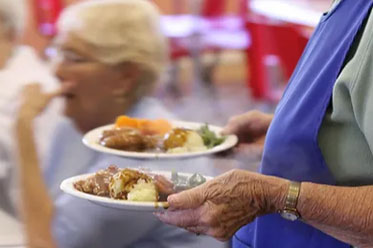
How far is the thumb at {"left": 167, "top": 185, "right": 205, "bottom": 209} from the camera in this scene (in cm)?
109

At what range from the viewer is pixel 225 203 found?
43.4 inches

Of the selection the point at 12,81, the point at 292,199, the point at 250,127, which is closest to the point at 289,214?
the point at 292,199

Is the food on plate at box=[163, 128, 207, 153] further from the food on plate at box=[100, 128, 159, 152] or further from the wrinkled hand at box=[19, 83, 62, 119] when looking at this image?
the wrinkled hand at box=[19, 83, 62, 119]

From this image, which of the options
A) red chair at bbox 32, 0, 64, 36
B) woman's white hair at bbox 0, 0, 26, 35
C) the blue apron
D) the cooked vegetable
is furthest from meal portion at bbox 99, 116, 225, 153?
red chair at bbox 32, 0, 64, 36

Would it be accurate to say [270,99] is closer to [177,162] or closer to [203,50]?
[203,50]

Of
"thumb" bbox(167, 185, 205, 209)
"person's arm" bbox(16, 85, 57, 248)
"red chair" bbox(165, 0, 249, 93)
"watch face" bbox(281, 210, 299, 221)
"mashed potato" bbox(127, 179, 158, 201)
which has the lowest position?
"red chair" bbox(165, 0, 249, 93)

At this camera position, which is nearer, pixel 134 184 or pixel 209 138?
pixel 134 184

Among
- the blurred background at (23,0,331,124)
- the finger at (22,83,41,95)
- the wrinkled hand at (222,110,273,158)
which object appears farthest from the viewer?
the blurred background at (23,0,331,124)

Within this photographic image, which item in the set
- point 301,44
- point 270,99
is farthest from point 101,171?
point 270,99

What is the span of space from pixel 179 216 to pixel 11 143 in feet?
2.01

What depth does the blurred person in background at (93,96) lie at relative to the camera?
4.64ft

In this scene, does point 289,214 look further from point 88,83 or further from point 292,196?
point 88,83

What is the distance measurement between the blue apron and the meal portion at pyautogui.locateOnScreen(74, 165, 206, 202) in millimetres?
147

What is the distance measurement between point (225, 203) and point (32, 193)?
0.47 m
